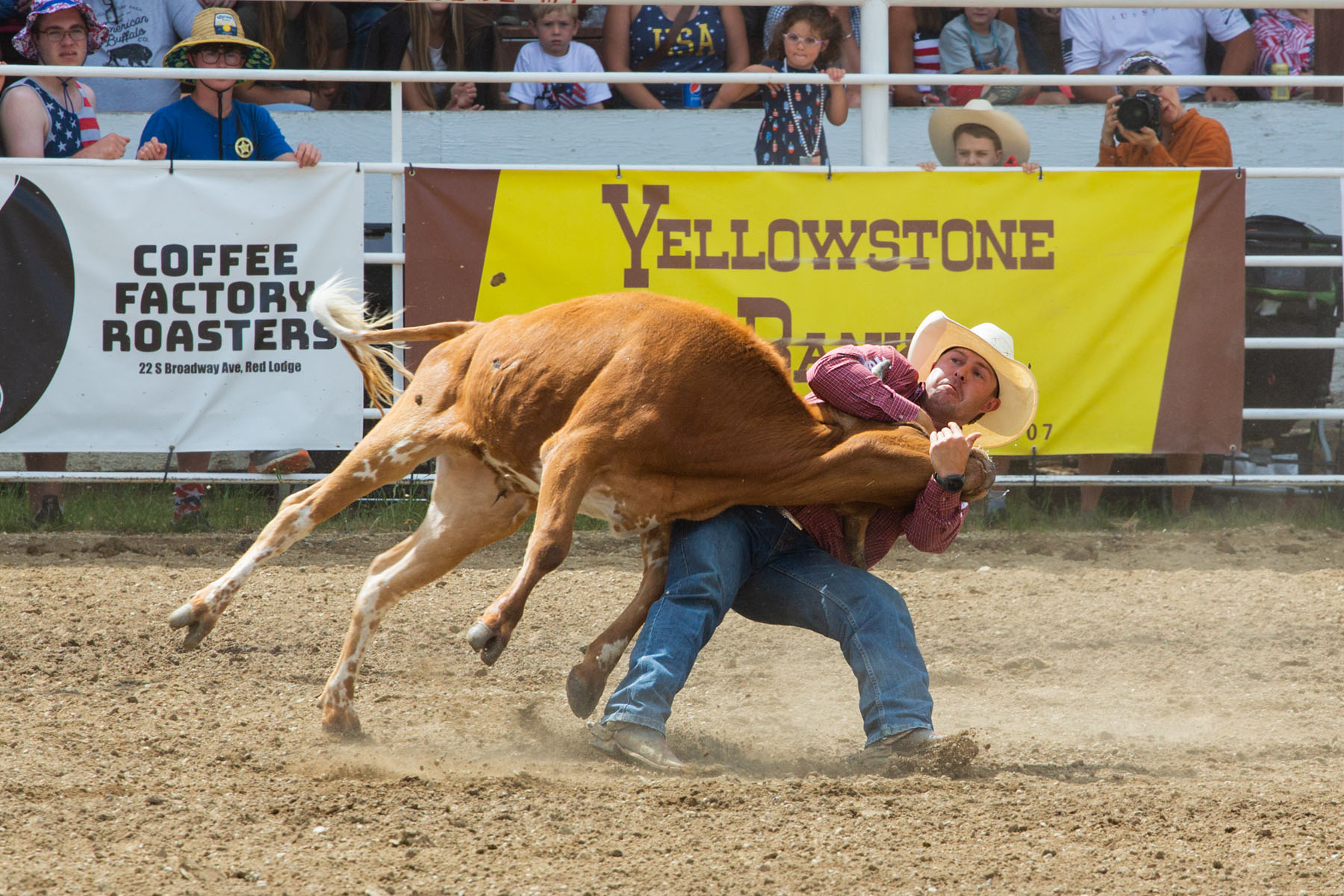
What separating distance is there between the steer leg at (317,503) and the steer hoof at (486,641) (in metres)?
0.84

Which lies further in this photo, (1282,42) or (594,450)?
(1282,42)

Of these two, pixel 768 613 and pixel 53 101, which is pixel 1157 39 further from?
pixel 53 101

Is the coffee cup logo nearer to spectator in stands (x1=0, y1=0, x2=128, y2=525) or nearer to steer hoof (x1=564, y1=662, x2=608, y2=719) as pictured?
spectator in stands (x1=0, y1=0, x2=128, y2=525)

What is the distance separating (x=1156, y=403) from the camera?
21.2 ft

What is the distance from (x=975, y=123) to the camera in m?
6.86

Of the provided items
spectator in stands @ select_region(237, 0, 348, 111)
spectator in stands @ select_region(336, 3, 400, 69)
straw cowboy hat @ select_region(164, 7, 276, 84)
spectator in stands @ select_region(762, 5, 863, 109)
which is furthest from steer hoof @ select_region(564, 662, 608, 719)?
spectator in stands @ select_region(336, 3, 400, 69)

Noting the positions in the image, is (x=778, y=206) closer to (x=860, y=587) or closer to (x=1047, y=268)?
(x=1047, y=268)

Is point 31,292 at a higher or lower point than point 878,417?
higher

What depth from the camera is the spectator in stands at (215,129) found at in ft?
21.3

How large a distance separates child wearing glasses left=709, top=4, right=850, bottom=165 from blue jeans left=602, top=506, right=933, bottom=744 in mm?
3398

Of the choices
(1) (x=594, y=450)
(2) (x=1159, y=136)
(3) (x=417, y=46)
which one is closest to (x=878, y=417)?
(1) (x=594, y=450)

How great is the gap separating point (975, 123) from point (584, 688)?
4.31 m

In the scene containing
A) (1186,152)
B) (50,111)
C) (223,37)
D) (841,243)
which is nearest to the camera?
(841,243)

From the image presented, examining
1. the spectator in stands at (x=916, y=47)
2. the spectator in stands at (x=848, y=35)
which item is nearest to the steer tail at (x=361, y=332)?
the spectator in stands at (x=848, y=35)
